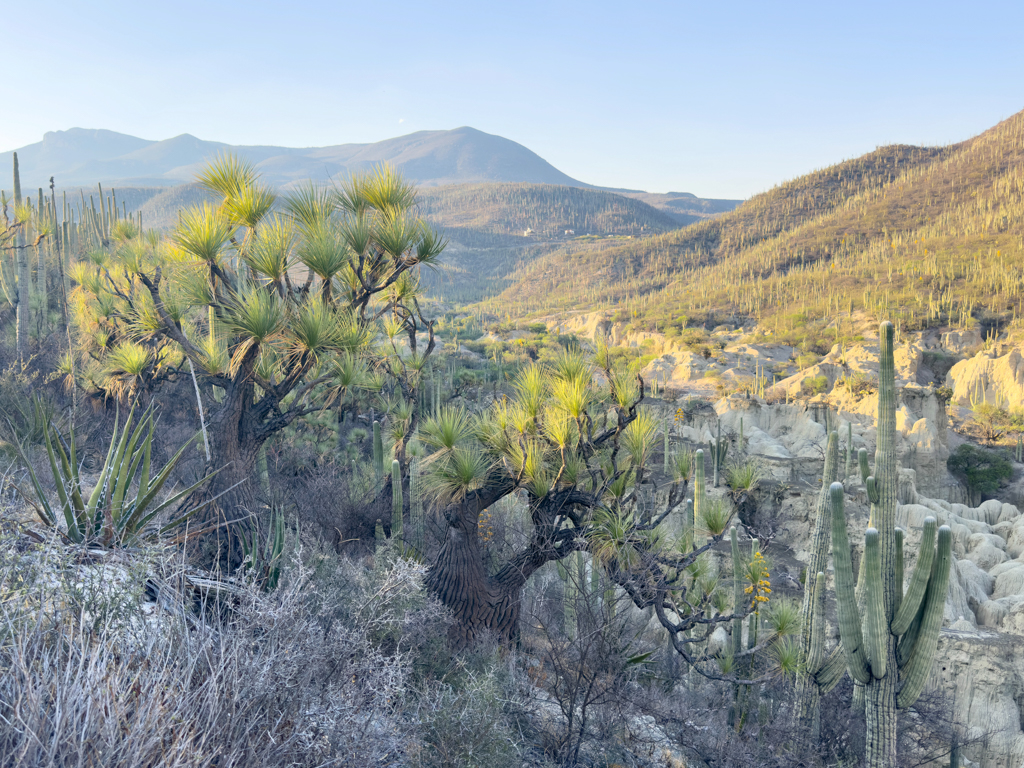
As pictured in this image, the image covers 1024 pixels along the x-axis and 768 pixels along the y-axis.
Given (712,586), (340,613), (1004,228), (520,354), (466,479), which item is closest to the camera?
(340,613)

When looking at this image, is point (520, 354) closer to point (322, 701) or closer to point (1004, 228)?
point (322, 701)

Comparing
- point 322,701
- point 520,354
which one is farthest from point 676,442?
point 322,701

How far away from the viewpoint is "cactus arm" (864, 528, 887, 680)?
15.5ft

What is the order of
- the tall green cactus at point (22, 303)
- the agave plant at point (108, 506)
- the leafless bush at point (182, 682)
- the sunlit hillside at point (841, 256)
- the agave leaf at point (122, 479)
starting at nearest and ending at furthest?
1. the leafless bush at point (182, 682)
2. the agave plant at point (108, 506)
3. the agave leaf at point (122, 479)
4. the tall green cactus at point (22, 303)
5. the sunlit hillside at point (841, 256)

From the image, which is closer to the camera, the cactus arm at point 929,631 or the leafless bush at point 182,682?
the leafless bush at point 182,682

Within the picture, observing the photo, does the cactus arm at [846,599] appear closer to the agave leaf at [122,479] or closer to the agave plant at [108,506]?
the agave plant at [108,506]

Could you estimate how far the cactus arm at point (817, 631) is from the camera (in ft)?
21.0

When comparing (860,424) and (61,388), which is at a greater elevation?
(61,388)

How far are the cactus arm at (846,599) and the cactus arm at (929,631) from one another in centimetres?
38

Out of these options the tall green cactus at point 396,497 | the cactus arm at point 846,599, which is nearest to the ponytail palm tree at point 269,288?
the tall green cactus at point 396,497

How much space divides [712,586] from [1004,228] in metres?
47.7

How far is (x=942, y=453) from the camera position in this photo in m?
19.0

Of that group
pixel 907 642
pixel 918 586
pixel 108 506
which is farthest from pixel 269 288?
pixel 907 642

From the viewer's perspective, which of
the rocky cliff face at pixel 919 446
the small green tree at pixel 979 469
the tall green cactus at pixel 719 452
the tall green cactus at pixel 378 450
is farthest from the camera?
the small green tree at pixel 979 469
